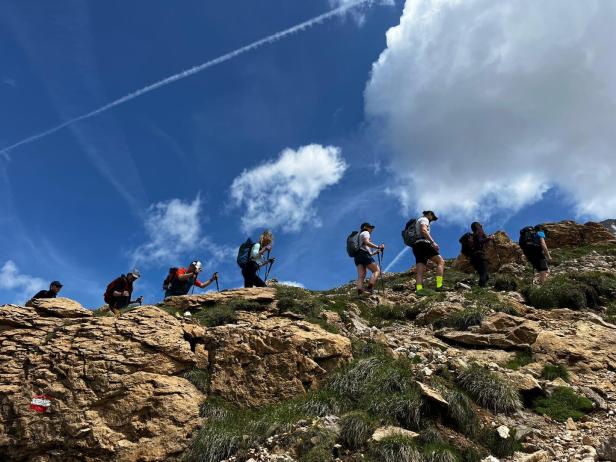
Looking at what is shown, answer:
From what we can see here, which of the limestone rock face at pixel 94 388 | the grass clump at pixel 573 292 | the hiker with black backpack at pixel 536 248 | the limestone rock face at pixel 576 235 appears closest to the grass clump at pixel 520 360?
the grass clump at pixel 573 292

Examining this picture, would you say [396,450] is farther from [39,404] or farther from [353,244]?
[353,244]

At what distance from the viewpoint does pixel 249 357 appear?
966 centimetres

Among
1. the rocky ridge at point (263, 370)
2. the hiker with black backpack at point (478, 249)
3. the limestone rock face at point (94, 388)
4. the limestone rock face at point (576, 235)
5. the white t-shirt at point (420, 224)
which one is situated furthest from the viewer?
the limestone rock face at point (576, 235)

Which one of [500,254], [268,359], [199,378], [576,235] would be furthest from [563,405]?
[576,235]

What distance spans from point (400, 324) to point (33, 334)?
8899 millimetres

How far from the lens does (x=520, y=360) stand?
9.89 meters

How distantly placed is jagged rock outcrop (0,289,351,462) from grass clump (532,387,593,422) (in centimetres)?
381

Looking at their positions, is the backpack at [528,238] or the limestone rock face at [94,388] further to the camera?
the backpack at [528,238]

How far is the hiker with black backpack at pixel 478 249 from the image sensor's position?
57.1 ft

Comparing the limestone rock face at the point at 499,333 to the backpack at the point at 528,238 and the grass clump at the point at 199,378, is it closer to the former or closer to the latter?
the grass clump at the point at 199,378

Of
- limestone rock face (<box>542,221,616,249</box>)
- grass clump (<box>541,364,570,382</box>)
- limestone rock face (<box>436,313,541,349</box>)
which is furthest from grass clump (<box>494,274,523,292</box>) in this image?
limestone rock face (<box>542,221,616,249</box>)

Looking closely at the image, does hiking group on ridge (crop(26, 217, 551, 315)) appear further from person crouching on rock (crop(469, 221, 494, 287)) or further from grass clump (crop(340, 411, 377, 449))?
grass clump (crop(340, 411, 377, 449))

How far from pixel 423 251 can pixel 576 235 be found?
54.7ft

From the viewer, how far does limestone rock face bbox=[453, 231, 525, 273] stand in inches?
864
